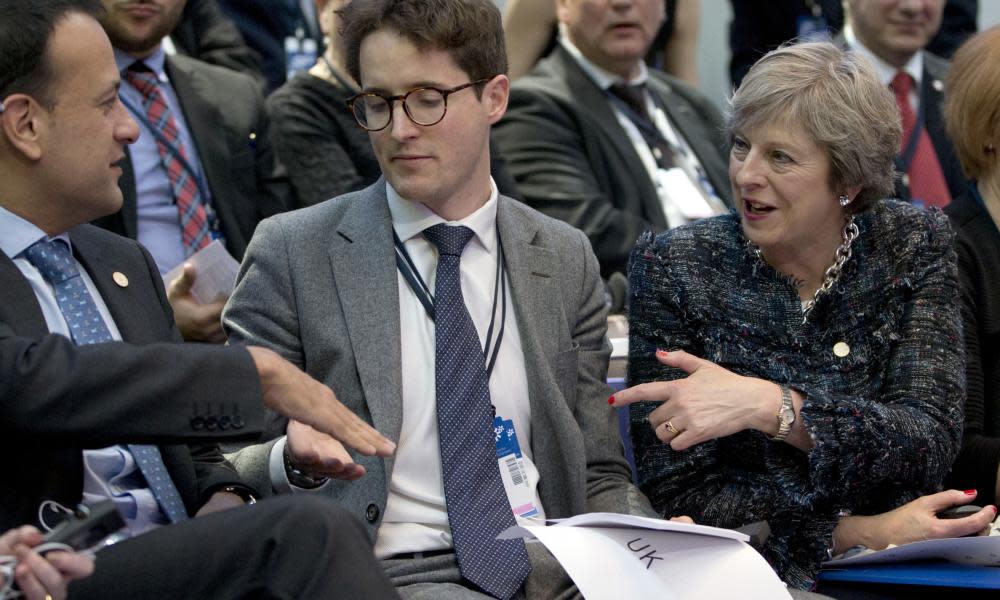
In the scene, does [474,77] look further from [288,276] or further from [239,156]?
[239,156]

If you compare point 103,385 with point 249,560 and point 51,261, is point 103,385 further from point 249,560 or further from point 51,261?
point 51,261

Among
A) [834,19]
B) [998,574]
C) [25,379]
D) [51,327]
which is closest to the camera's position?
[25,379]

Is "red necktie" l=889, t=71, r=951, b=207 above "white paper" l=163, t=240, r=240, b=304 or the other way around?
the other way around

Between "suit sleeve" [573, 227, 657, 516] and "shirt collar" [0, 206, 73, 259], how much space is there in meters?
1.18

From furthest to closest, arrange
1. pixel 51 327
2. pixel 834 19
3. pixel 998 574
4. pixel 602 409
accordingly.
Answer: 1. pixel 834 19
2. pixel 602 409
3. pixel 998 574
4. pixel 51 327

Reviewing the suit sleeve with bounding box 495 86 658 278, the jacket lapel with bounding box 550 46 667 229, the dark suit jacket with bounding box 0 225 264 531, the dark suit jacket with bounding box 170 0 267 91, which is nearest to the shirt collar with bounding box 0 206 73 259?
the dark suit jacket with bounding box 0 225 264 531

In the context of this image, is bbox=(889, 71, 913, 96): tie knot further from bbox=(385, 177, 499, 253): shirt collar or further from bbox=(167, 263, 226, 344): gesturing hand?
bbox=(167, 263, 226, 344): gesturing hand

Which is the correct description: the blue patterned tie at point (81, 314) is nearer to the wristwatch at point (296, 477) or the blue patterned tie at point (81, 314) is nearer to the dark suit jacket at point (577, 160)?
the wristwatch at point (296, 477)

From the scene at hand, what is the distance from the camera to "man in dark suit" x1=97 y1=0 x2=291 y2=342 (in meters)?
4.23

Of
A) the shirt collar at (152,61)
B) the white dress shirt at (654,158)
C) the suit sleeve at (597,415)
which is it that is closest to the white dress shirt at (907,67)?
the white dress shirt at (654,158)

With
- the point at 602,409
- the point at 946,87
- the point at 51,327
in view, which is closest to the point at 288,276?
the point at 51,327

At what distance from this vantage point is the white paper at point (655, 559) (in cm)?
265

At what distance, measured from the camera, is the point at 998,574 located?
298 cm

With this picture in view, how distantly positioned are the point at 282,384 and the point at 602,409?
3.40ft
